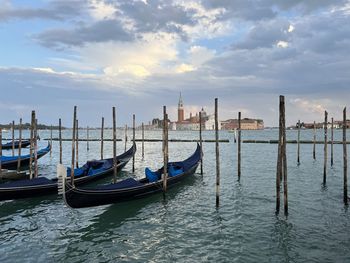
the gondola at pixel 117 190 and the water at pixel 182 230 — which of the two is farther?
the gondola at pixel 117 190

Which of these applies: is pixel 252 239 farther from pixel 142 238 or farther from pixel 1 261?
pixel 1 261

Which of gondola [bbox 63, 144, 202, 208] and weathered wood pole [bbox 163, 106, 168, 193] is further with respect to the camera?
weathered wood pole [bbox 163, 106, 168, 193]

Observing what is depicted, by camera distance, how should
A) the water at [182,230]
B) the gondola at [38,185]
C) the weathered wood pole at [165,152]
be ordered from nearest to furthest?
the water at [182,230]
the gondola at [38,185]
the weathered wood pole at [165,152]

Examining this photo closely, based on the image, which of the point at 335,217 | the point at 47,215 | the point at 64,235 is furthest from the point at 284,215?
Answer: the point at 47,215

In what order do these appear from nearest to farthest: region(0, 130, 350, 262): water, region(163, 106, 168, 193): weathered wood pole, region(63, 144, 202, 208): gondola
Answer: region(0, 130, 350, 262): water
region(63, 144, 202, 208): gondola
region(163, 106, 168, 193): weathered wood pole

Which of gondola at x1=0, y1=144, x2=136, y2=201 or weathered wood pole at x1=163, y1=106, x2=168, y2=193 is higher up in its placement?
weathered wood pole at x1=163, y1=106, x2=168, y2=193

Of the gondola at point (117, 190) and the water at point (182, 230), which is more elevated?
the gondola at point (117, 190)

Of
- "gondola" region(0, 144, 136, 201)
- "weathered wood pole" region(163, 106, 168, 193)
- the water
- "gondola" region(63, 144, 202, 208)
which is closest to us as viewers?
the water

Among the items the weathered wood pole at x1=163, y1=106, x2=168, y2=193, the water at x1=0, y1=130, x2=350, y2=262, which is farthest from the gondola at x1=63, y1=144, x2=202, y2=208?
the weathered wood pole at x1=163, y1=106, x2=168, y2=193

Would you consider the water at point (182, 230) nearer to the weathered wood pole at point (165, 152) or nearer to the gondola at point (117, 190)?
the gondola at point (117, 190)

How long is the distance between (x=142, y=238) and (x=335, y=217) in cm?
565

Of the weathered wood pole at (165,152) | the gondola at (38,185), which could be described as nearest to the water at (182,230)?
the gondola at (38,185)

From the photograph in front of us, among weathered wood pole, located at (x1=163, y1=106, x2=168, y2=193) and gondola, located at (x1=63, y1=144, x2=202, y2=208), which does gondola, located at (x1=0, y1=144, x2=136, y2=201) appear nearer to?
gondola, located at (x1=63, y1=144, x2=202, y2=208)

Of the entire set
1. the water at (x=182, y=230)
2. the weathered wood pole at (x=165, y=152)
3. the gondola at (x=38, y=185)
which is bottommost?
the water at (x=182, y=230)
